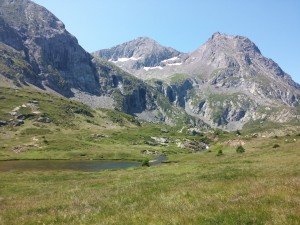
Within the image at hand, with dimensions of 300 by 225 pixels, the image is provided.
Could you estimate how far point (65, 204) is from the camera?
23656 mm

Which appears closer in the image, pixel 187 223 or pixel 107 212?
pixel 187 223

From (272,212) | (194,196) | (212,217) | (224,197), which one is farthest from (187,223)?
(194,196)

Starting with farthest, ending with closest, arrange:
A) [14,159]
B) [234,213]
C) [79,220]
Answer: [14,159], [79,220], [234,213]

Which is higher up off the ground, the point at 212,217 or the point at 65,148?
the point at 212,217

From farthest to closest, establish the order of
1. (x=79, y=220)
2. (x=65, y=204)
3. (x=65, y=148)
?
(x=65, y=148), (x=65, y=204), (x=79, y=220)

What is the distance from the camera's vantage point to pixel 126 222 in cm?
1465

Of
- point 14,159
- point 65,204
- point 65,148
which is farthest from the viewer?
point 65,148

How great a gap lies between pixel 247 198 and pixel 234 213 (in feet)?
12.5

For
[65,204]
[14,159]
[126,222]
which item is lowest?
[14,159]

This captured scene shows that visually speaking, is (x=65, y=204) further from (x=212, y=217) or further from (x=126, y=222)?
(x=212, y=217)

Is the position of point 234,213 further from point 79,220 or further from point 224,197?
point 79,220

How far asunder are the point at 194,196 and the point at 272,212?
816 centimetres

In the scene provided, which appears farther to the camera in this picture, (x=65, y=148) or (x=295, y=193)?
(x=65, y=148)

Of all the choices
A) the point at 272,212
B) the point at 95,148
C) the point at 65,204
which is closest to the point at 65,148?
the point at 95,148
